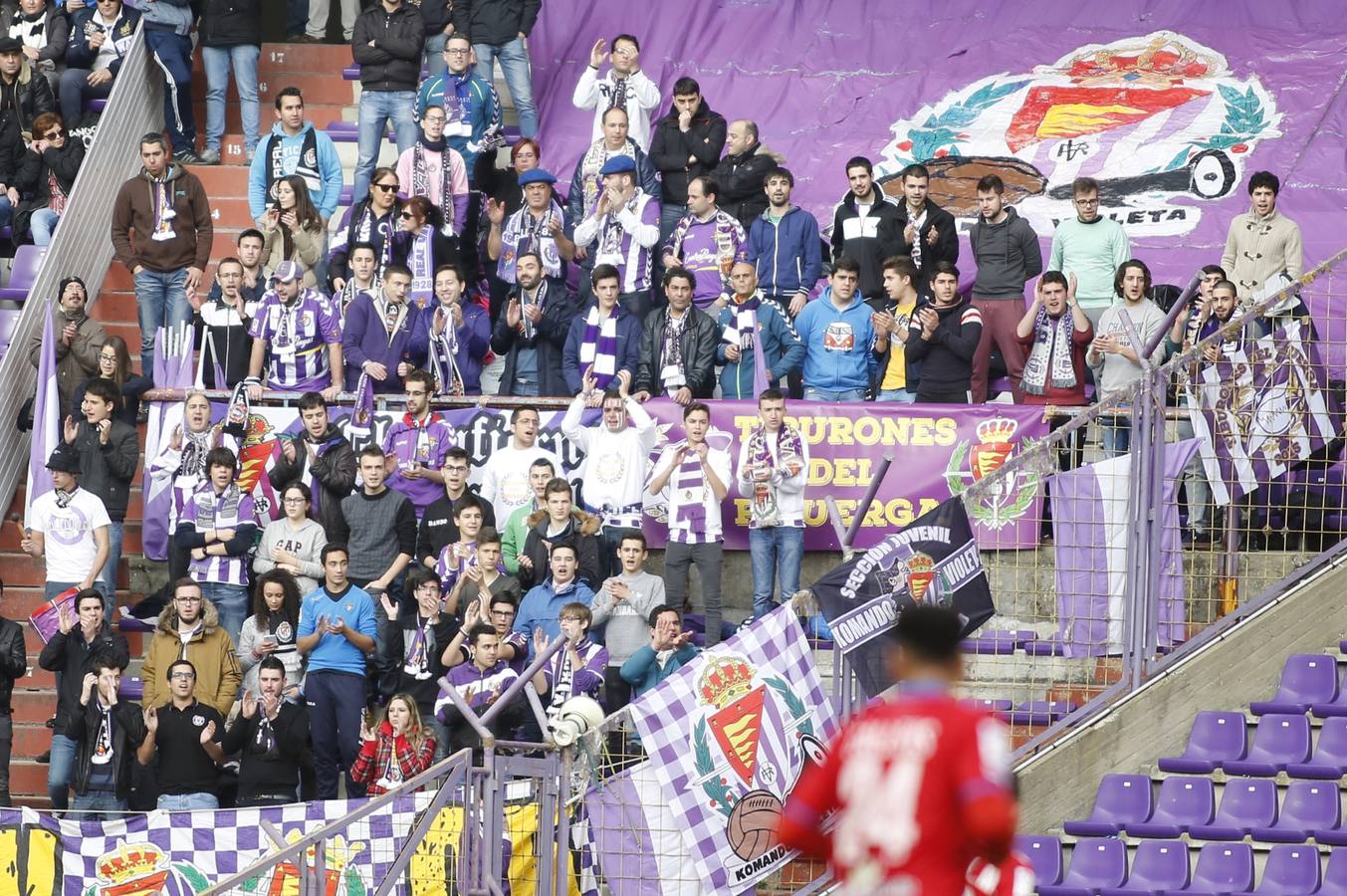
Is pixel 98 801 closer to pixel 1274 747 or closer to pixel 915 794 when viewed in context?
pixel 1274 747

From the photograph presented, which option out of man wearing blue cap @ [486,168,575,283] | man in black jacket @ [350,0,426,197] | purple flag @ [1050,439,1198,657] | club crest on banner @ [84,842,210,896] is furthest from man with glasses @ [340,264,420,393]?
purple flag @ [1050,439,1198,657]

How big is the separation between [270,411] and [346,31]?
5760mm

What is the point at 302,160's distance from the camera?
16922 millimetres

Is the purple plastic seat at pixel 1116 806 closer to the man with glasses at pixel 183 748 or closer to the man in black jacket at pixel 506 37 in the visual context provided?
the man with glasses at pixel 183 748

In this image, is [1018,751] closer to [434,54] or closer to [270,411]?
[270,411]

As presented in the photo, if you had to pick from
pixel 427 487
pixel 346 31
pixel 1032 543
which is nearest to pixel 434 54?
pixel 346 31

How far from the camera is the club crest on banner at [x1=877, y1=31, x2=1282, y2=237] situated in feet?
57.3

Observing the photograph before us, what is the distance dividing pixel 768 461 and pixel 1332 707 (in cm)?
434

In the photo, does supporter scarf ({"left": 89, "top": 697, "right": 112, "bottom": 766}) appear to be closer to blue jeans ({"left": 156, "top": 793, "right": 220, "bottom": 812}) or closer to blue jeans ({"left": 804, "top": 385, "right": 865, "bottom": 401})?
blue jeans ({"left": 156, "top": 793, "right": 220, "bottom": 812})

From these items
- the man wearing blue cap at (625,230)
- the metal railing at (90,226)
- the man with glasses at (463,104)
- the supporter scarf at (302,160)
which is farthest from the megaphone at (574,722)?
the supporter scarf at (302,160)

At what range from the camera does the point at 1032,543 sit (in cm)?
1143

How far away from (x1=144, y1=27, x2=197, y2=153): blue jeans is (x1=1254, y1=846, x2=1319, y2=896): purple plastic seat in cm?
1162

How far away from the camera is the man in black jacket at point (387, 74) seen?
57.1 feet

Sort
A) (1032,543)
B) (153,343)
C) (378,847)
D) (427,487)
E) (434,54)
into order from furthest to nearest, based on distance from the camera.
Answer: (434,54)
(153,343)
(427,487)
(1032,543)
(378,847)
